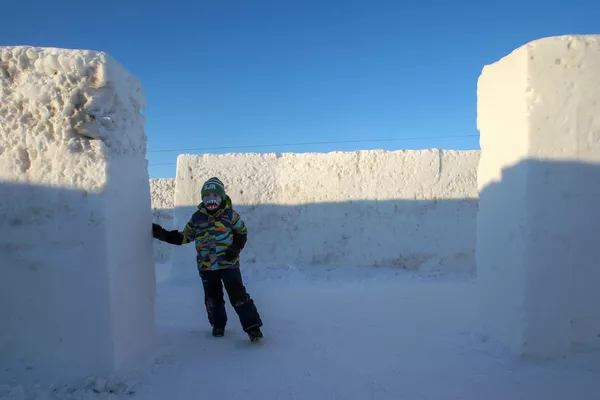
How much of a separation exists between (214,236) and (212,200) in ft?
0.87

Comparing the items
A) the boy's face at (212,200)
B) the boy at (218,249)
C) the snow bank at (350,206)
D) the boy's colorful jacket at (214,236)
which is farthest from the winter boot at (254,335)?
the snow bank at (350,206)

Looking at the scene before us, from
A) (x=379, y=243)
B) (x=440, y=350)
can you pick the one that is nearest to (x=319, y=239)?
(x=379, y=243)

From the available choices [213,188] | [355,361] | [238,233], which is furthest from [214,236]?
[355,361]

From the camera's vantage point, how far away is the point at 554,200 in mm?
2496

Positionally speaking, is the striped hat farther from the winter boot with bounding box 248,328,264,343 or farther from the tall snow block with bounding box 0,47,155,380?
the winter boot with bounding box 248,328,264,343

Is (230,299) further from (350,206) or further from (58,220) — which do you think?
(350,206)

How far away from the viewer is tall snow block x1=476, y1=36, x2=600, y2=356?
248cm

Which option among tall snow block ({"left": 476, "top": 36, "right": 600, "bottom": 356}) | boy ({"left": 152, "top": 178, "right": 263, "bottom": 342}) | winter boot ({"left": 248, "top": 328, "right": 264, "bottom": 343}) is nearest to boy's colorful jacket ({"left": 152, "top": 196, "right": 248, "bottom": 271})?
boy ({"left": 152, "top": 178, "right": 263, "bottom": 342})

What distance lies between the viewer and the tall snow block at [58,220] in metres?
2.26

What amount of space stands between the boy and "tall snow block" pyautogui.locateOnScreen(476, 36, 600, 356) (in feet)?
5.90

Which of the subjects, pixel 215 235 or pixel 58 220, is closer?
pixel 58 220

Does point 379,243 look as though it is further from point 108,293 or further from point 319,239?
point 108,293

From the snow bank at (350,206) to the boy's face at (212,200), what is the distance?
4112 millimetres

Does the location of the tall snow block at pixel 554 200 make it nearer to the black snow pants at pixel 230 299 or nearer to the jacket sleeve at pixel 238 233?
the black snow pants at pixel 230 299
